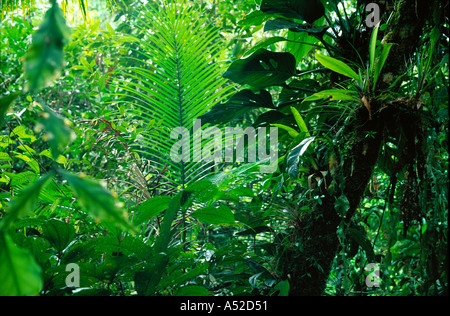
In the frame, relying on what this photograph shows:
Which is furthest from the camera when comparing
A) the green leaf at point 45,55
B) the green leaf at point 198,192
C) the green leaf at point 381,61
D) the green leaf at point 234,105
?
the green leaf at point 234,105

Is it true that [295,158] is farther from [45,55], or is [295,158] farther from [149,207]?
[45,55]

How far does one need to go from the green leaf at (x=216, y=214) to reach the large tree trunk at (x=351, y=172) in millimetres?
347

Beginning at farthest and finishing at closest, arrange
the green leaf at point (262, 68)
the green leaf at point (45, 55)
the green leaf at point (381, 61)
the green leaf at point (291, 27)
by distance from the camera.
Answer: the green leaf at point (262, 68) → the green leaf at point (291, 27) → the green leaf at point (381, 61) → the green leaf at point (45, 55)

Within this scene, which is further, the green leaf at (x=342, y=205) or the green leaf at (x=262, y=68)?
the green leaf at (x=262, y=68)

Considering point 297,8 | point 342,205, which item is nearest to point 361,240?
point 342,205

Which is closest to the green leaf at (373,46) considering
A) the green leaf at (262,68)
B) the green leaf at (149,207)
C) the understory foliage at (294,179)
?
the understory foliage at (294,179)

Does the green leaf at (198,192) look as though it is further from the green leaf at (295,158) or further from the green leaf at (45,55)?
the green leaf at (45,55)

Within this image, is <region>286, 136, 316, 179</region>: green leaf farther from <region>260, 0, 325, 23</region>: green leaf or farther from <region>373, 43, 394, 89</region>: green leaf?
<region>260, 0, 325, 23</region>: green leaf

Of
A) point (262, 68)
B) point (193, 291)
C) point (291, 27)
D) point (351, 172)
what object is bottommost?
point (193, 291)

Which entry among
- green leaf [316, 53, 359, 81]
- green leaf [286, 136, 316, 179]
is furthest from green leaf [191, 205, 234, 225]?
green leaf [316, 53, 359, 81]

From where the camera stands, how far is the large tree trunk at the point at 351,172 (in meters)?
1.21

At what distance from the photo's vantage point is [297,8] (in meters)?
1.47

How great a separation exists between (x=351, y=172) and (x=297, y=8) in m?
0.73
